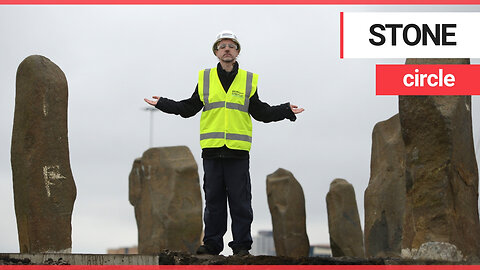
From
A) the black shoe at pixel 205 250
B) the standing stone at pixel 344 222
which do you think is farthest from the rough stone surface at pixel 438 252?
the standing stone at pixel 344 222

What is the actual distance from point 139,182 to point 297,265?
13.5 m

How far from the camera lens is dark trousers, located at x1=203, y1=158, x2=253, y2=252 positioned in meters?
7.29

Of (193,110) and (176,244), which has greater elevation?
(193,110)

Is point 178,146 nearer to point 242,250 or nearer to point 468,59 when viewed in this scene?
point 468,59

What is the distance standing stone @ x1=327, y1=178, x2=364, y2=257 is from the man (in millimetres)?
12472

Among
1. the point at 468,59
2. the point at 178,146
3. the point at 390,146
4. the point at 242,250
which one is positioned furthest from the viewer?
the point at 178,146

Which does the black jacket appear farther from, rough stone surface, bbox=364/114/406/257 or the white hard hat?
rough stone surface, bbox=364/114/406/257

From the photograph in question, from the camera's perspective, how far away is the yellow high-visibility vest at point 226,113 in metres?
7.20

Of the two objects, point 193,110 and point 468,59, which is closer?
point 193,110

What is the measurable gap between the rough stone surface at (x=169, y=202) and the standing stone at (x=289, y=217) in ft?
11.0

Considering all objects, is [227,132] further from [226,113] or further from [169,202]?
[169,202]

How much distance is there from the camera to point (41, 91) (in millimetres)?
10508

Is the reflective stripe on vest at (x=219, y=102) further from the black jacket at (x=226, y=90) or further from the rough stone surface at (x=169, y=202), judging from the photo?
the rough stone surface at (x=169, y=202)

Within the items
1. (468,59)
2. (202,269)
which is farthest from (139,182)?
(202,269)
